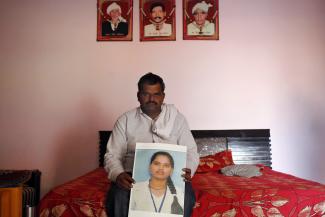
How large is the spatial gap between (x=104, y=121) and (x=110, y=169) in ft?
5.25

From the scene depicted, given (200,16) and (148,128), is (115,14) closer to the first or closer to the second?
(200,16)

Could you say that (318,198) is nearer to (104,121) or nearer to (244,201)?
(244,201)

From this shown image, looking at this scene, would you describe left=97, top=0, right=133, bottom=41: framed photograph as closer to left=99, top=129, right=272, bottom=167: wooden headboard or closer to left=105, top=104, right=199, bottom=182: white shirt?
left=99, top=129, right=272, bottom=167: wooden headboard

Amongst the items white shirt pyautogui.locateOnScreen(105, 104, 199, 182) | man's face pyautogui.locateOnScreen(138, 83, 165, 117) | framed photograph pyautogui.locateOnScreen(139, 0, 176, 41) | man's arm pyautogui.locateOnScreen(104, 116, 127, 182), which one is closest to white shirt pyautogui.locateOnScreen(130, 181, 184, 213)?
man's arm pyautogui.locateOnScreen(104, 116, 127, 182)

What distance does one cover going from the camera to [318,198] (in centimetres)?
168

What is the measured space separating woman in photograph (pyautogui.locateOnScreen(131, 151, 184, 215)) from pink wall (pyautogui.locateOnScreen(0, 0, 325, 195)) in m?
1.71

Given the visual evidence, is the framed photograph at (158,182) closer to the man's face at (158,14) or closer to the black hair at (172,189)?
the black hair at (172,189)

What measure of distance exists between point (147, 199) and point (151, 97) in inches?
24.3

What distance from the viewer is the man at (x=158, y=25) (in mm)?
3191

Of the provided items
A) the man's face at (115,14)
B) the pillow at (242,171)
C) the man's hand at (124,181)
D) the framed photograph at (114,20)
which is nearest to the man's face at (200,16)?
the framed photograph at (114,20)

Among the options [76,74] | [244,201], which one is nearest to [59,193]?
[244,201]

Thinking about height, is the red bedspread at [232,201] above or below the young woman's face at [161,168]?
below

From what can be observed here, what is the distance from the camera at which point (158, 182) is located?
1451 mm

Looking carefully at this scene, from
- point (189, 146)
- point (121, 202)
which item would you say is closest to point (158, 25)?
point (189, 146)
